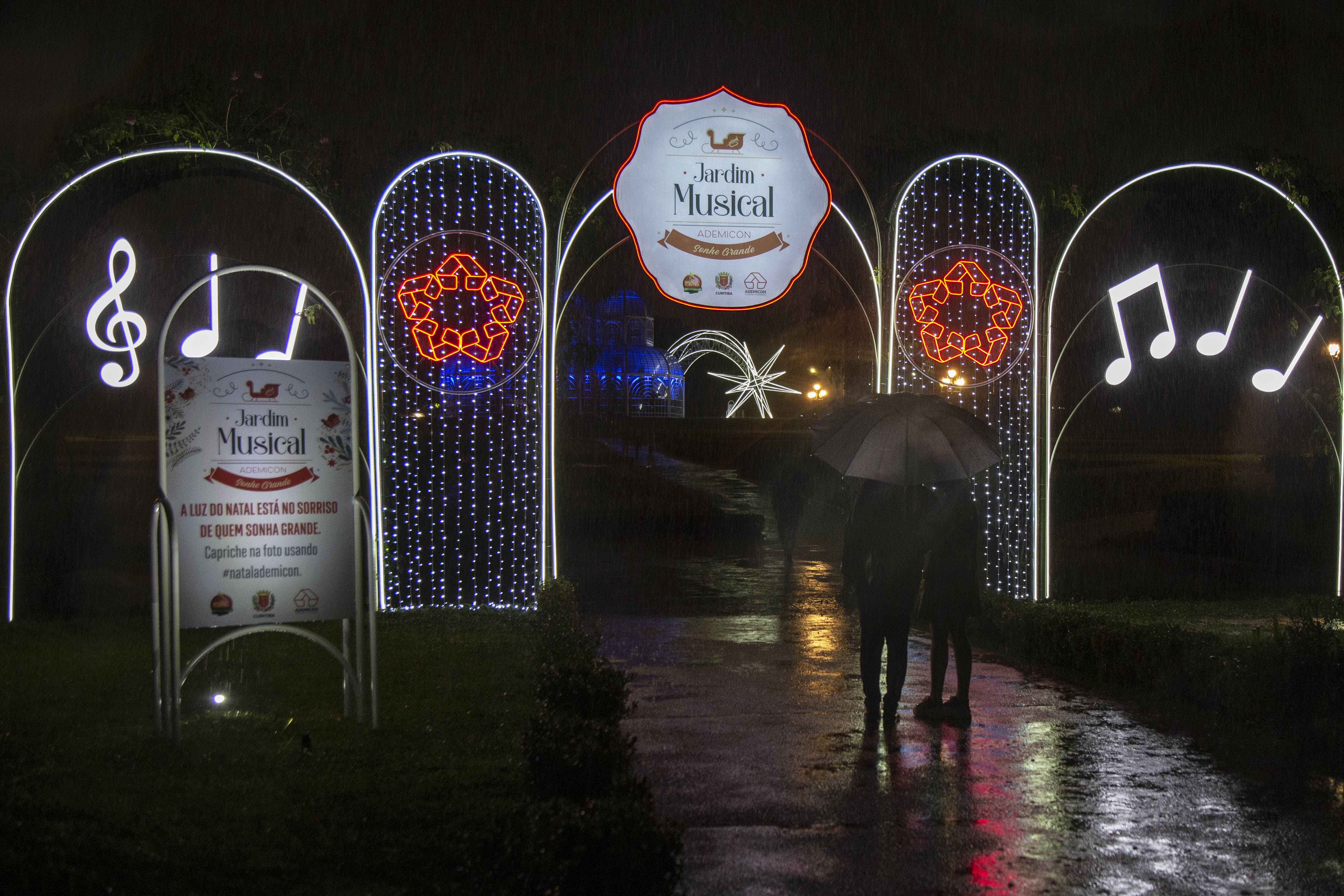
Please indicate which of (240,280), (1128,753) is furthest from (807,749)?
(240,280)

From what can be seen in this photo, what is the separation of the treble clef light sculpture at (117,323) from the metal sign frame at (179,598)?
3848 millimetres

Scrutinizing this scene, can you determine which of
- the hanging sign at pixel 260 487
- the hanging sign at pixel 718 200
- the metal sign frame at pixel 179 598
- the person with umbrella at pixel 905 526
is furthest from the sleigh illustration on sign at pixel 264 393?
the hanging sign at pixel 718 200

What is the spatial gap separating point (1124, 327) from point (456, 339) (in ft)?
18.7

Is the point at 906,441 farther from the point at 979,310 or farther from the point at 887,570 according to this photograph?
the point at 979,310

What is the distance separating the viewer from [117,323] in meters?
8.89

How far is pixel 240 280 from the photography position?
502 inches

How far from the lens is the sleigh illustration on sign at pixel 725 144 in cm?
909

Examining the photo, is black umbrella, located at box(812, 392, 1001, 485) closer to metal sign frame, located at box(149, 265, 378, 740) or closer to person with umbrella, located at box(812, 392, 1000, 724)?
person with umbrella, located at box(812, 392, 1000, 724)

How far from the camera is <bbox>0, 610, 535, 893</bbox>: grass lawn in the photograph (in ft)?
12.5

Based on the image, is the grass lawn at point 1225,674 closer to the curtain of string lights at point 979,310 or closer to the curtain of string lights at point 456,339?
the curtain of string lights at point 979,310

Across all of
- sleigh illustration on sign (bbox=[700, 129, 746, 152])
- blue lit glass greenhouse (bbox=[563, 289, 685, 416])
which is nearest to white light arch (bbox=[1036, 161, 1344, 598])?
sleigh illustration on sign (bbox=[700, 129, 746, 152])

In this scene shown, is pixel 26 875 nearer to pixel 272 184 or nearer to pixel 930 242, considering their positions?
pixel 272 184

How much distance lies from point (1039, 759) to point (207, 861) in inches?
144

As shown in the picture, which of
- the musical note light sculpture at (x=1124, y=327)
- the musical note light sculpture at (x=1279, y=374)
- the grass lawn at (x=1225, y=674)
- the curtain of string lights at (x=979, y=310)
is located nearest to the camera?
the grass lawn at (x=1225, y=674)
